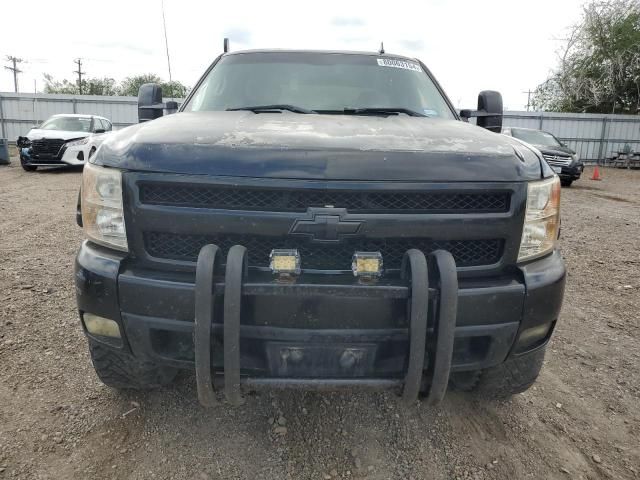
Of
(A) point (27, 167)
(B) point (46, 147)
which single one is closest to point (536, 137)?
(B) point (46, 147)

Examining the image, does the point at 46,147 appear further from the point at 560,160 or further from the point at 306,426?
the point at 560,160

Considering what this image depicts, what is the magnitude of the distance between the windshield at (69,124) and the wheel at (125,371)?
13141 mm

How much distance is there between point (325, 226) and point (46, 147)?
13.4 meters

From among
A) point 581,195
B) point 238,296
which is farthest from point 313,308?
point 581,195

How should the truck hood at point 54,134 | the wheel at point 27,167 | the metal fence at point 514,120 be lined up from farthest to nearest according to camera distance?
the metal fence at point 514,120 → the wheel at point 27,167 → the truck hood at point 54,134

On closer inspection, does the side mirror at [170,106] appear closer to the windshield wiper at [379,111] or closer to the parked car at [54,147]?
the windshield wiper at [379,111]

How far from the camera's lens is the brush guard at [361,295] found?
5.59 ft

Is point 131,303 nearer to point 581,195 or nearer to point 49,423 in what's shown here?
point 49,423

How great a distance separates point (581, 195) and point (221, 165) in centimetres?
1246

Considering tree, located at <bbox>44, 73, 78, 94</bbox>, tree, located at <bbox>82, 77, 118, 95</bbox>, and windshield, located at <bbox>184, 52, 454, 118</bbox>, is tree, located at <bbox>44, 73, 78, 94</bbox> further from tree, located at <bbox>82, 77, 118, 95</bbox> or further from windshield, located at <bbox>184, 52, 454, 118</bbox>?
windshield, located at <bbox>184, 52, 454, 118</bbox>

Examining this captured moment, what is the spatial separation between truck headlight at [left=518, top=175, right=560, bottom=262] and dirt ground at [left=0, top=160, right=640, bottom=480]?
38.4 inches

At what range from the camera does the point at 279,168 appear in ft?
5.95

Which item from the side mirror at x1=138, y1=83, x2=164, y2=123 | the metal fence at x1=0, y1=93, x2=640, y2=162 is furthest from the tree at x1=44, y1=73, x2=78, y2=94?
the side mirror at x1=138, y1=83, x2=164, y2=123

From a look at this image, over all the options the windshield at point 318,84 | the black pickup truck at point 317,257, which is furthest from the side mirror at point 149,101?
the black pickup truck at point 317,257
